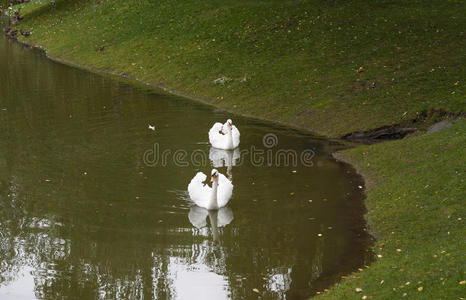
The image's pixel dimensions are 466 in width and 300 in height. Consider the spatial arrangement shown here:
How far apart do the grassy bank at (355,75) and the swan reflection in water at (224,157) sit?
14.5 feet

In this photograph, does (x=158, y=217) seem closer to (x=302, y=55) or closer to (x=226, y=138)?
(x=226, y=138)

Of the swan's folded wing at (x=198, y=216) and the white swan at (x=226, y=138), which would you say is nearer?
the swan's folded wing at (x=198, y=216)

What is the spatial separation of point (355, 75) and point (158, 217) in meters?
18.3

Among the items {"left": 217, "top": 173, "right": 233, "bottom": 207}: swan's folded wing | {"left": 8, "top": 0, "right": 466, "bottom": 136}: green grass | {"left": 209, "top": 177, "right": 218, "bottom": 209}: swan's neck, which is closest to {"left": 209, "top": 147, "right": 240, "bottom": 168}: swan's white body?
{"left": 217, "top": 173, "right": 233, "bottom": 207}: swan's folded wing

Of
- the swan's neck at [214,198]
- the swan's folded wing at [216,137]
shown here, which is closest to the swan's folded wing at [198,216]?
the swan's neck at [214,198]

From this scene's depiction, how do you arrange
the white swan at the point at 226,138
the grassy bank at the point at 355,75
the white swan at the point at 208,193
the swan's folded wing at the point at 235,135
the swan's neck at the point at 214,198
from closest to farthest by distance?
the grassy bank at the point at 355,75, the swan's neck at the point at 214,198, the white swan at the point at 208,193, the white swan at the point at 226,138, the swan's folded wing at the point at 235,135

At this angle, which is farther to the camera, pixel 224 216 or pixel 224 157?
pixel 224 157

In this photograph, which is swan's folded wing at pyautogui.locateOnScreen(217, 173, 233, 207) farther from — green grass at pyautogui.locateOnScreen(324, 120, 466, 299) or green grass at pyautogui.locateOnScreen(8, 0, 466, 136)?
green grass at pyautogui.locateOnScreen(8, 0, 466, 136)

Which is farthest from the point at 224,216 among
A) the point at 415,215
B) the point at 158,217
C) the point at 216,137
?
the point at 216,137

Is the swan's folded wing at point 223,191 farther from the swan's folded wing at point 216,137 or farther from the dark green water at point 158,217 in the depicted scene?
the swan's folded wing at point 216,137

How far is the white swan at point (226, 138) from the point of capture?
2658 cm

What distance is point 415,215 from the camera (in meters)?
18.4

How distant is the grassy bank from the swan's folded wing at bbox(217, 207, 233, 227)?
428 cm

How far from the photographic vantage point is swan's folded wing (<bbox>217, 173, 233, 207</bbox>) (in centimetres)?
2042
